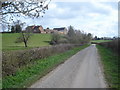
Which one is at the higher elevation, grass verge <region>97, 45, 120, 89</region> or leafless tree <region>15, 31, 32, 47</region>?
leafless tree <region>15, 31, 32, 47</region>

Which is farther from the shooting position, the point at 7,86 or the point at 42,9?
the point at 7,86

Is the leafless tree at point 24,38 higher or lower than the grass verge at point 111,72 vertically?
higher

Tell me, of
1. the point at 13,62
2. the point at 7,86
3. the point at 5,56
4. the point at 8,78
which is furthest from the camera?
the point at 13,62

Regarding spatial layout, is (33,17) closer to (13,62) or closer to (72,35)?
(13,62)

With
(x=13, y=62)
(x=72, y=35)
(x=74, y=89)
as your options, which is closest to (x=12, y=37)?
(x=72, y=35)

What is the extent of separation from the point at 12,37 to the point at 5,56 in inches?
2235

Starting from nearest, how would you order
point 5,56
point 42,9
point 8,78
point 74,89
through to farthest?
1. point 42,9
2. point 74,89
3. point 8,78
4. point 5,56

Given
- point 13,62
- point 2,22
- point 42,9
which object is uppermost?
point 42,9

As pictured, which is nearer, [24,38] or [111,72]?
[111,72]

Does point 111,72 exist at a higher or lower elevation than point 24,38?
lower

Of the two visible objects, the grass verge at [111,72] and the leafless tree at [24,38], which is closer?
the grass verge at [111,72]

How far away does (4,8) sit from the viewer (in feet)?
20.3

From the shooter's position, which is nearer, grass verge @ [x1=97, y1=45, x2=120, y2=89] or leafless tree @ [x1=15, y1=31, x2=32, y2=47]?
grass verge @ [x1=97, y1=45, x2=120, y2=89]

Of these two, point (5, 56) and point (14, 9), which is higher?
point (14, 9)
